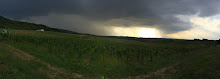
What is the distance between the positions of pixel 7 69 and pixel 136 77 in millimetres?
19486

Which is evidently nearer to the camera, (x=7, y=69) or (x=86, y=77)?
(x=7, y=69)

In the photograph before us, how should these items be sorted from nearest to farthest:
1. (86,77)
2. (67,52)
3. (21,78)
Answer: (21,78), (86,77), (67,52)

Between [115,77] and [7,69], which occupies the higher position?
[7,69]

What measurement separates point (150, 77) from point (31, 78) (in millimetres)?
18841

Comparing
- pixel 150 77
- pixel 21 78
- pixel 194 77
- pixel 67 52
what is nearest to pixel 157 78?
pixel 150 77

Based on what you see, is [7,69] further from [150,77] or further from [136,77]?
[150,77]

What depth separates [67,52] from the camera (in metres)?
36.2

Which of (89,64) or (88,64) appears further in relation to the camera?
(89,64)

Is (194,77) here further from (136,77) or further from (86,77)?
(86,77)

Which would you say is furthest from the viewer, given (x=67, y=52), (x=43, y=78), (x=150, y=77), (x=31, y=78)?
(x=67, y=52)

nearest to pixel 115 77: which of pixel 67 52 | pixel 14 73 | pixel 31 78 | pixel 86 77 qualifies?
pixel 86 77

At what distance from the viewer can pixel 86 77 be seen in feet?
66.1

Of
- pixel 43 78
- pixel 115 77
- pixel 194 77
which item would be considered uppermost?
pixel 194 77

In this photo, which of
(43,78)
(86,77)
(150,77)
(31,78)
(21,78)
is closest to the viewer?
(21,78)
